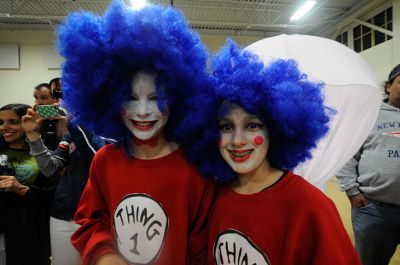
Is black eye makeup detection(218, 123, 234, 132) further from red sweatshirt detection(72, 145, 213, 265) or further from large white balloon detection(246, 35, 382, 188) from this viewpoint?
large white balloon detection(246, 35, 382, 188)

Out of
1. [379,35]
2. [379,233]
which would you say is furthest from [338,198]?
[379,35]

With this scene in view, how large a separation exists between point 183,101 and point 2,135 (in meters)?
1.58

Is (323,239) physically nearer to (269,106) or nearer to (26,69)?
(269,106)

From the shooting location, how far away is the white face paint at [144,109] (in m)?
1.07

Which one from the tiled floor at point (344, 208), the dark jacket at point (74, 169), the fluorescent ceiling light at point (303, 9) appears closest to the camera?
the dark jacket at point (74, 169)

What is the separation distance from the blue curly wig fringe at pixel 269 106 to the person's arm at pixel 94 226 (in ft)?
1.35

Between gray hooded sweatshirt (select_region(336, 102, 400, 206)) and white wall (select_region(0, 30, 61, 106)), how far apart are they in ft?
23.7

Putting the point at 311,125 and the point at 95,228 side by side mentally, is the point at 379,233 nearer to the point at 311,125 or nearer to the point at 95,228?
the point at 311,125

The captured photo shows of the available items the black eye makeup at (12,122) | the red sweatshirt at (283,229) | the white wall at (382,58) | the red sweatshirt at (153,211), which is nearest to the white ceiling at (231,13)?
the white wall at (382,58)

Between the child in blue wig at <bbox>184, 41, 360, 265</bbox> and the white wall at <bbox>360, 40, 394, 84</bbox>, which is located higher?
the white wall at <bbox>360, 40, 394, 84</bbox>

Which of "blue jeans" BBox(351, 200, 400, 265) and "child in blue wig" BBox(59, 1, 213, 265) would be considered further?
"blue jeans" BBox(351, 200, 400, 265)

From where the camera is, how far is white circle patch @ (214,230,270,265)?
0.96 metres

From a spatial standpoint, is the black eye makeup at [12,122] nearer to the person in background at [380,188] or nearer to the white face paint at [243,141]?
the white face paint at [243,141]

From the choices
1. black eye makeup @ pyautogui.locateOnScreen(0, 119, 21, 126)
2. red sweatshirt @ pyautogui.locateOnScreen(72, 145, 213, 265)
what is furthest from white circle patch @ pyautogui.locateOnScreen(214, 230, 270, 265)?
black eye makeup @ pyautogui.locateOnScreen(0, 119, 21, 126)
